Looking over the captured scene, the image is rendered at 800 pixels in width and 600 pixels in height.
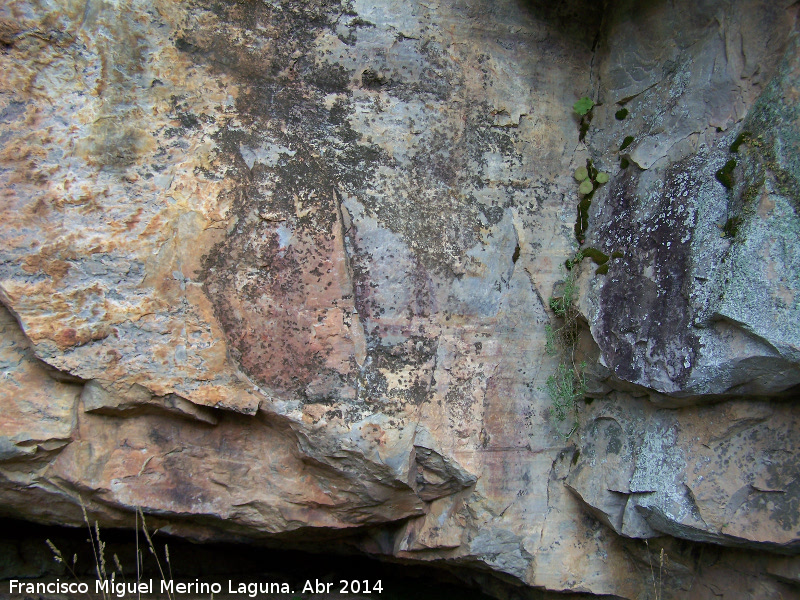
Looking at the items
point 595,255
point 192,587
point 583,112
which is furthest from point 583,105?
point 192,587

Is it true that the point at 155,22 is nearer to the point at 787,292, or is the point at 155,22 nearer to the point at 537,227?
the point at 537,227

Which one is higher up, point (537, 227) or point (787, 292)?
point (537, 227)

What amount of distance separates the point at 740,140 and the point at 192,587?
409 cm

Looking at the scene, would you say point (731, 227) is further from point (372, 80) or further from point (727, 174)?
point (372, 80)

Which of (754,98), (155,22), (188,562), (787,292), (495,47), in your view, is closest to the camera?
(787,292)

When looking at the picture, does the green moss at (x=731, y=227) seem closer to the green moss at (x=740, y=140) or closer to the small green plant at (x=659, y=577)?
the green moss at (x=740, y=140)

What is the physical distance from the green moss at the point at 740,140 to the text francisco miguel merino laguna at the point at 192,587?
133 inches

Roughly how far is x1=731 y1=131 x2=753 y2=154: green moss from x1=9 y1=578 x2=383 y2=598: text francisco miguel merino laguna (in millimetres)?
3390

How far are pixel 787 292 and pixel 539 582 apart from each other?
6.30ft

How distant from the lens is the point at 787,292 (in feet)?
7.43

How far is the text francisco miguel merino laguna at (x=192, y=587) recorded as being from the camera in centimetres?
349

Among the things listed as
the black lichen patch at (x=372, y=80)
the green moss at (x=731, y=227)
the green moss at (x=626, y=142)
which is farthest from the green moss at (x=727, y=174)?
the black lichen patch at (x=372, y=80)

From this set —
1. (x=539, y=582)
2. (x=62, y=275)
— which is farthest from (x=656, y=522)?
(x=62, y=275)

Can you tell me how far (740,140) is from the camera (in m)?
2.51
